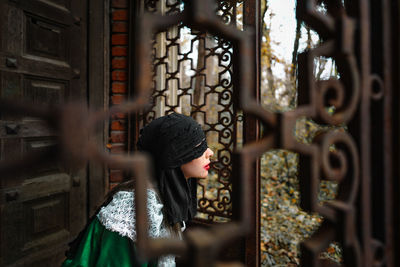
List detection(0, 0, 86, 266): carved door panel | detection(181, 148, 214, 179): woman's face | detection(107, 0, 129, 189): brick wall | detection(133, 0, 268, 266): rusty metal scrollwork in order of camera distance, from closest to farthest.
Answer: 1. detection(133, 0, 268, 266): rusty metal scrollwork
2. detection(181, 148, 214, 179): woman's face
3. detection(0, 0, 86, 266): carved door panel
4. detection(107, 0, 129, 189): brick wall

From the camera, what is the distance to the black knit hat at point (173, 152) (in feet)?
4.63

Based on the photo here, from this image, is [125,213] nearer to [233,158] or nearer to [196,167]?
[196,167]

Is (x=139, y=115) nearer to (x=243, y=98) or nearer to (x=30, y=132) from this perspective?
(x=30, y=132)

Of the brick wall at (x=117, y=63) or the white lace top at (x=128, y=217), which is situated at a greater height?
the brick wall at (x=117, y=63)

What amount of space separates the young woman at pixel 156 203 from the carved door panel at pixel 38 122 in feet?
2.42

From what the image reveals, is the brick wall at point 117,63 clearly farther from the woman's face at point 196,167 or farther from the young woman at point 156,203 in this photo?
the woman's face at point 196,167

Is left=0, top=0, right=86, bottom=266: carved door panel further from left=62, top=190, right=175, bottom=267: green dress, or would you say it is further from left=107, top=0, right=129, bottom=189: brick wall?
left=62, top=190, right=175, bottom=267: green dress

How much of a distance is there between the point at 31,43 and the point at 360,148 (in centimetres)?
216

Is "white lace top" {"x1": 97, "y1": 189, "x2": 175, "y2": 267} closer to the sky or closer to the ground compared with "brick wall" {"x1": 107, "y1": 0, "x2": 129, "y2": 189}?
closer to the ground

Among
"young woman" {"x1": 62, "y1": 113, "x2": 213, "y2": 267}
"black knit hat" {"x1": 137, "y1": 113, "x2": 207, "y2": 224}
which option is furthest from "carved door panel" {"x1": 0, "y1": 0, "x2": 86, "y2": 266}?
"black knit hat" {"x1": 137, "y1": 113, "x2": 207, "y2": 224}

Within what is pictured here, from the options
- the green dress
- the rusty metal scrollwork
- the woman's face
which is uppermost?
the rusty metal scrollwork

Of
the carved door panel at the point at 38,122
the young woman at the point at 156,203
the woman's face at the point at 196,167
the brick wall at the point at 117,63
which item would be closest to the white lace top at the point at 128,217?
the young woman at the point at 156,203

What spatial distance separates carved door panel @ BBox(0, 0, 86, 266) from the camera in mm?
1796

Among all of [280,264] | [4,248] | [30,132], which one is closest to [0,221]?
[4,248]
